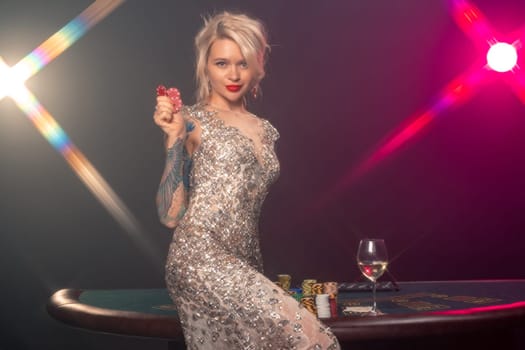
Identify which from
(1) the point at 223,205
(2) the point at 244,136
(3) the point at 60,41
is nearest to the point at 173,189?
(1) the point at 223,205

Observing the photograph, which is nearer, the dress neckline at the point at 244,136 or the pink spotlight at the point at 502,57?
the dress neckline at the point at 244,136

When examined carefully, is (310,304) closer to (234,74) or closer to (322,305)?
(322,305)

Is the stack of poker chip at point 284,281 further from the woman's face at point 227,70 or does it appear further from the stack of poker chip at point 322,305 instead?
the woman's face at point 227,70

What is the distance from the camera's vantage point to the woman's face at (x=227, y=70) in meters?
2.52

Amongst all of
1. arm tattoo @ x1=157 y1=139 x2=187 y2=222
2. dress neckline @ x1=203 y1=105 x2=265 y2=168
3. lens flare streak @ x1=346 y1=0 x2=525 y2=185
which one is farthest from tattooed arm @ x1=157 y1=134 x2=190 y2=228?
lens flare streak @ x1=346 y1=0 x2=525 y2=185

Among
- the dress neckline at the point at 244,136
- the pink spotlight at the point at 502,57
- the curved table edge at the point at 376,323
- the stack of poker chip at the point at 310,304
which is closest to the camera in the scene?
the curved table edge at the point at 376,323

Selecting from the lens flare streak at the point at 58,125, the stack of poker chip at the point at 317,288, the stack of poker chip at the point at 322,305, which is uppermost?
the lens flare streak at the point at 58,125

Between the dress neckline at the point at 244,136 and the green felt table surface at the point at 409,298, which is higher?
the dress neckline at the point at 244,136

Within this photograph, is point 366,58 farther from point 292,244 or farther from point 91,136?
point 91,136

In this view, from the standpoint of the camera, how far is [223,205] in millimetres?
2219

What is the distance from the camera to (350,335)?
2.02 m

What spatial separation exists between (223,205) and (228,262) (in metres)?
0.24

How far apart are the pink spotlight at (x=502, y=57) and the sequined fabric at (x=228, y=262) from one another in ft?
12.0

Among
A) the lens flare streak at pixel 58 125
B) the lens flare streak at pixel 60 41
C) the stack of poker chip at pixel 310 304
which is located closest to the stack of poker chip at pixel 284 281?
the stack of poker chip at pixel 310 304
